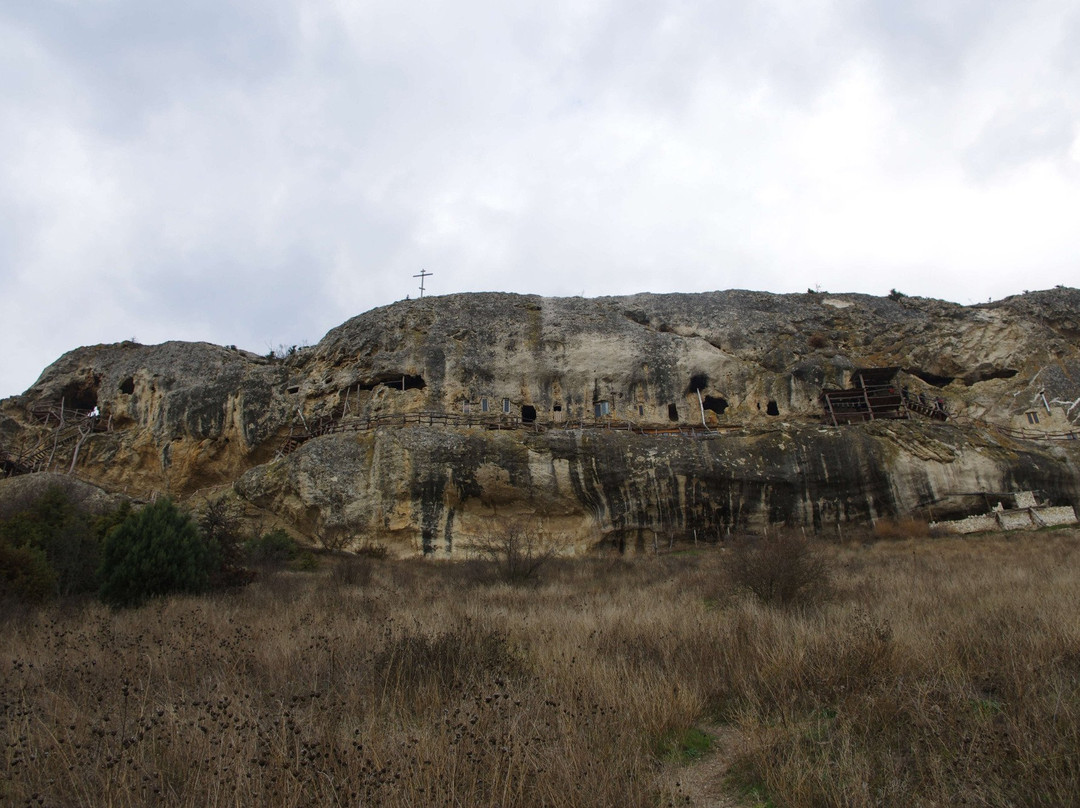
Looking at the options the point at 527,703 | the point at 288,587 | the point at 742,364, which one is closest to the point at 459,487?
the point at 288,587

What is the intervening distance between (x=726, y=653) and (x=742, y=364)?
2669 cm

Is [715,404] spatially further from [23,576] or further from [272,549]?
[23,576]

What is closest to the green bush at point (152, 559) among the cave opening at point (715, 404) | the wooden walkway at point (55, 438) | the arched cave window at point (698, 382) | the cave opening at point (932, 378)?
the arched cave window at point (698, 382)

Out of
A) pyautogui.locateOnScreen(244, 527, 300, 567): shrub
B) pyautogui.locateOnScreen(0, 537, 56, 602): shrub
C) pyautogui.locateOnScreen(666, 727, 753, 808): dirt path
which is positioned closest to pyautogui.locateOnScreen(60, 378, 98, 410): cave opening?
pyautogui.locateOnScreen(244, 527, 300, 567): shrub

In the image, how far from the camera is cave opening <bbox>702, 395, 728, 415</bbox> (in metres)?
30.7

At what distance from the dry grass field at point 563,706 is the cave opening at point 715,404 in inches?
876

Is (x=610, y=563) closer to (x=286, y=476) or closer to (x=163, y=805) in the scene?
(x=286, y=476)

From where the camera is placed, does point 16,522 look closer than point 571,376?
Yes

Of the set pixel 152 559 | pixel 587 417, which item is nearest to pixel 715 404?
pixel 587 417

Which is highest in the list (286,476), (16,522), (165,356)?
(165,356)

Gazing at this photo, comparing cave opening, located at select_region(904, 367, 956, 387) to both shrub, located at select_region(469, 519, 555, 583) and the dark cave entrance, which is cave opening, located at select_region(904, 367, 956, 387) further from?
the dark cave entrance

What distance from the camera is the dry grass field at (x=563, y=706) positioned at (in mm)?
3289

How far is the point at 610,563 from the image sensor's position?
18969 millimetres

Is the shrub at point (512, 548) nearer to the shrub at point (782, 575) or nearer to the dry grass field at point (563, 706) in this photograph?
the shrub at point (782, 575)
